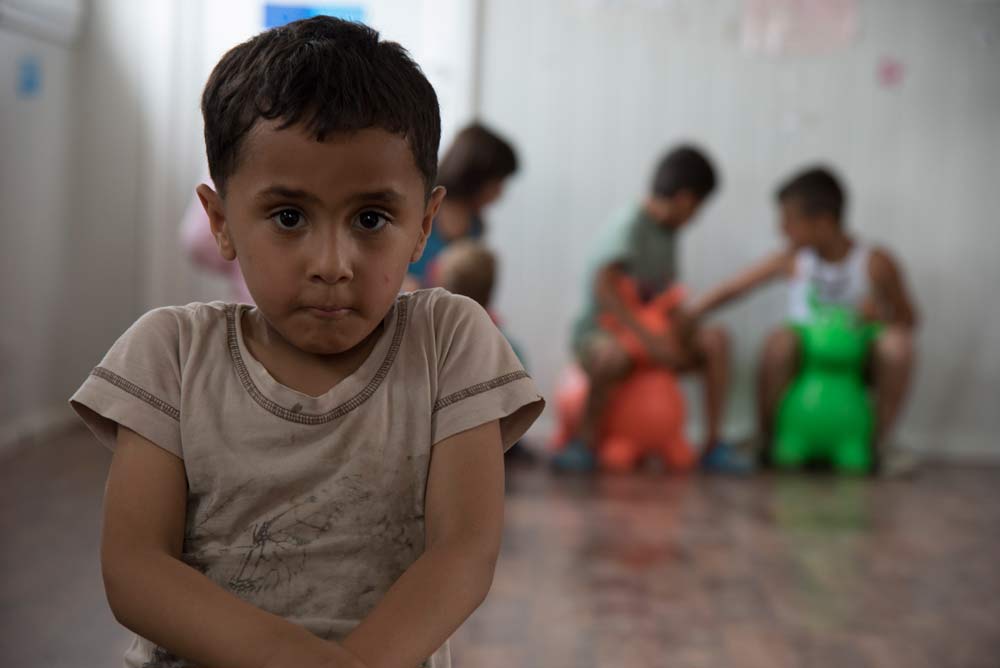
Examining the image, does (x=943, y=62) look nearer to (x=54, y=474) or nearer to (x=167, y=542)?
(x=54, y=474)

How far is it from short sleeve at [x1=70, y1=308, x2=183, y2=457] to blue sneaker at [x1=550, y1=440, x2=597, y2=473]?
275cm

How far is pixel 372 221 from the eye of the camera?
31.0 inches

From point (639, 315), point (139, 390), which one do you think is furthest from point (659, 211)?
point (139, 390)

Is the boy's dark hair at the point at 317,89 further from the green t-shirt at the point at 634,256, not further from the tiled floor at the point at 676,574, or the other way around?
the green t-shirt at the point at 634,256

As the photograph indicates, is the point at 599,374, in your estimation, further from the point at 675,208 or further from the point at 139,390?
the point at 139,390

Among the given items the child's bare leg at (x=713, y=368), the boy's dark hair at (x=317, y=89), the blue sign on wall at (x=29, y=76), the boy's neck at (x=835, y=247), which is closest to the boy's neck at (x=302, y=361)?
the boy's dark hair at (x=317, y=89)

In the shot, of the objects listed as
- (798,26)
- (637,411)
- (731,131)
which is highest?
(798,26)

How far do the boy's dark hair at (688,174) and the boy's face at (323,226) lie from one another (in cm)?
292

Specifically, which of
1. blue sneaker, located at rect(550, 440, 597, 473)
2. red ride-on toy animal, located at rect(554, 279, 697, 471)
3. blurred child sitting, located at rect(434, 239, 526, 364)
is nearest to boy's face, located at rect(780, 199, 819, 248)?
red ride-on toy animal, located at rect(554, 279, 697, 471)

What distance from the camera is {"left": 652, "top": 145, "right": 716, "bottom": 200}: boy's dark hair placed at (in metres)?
3.64

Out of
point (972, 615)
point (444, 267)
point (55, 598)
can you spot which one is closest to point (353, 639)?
point (55, 598)

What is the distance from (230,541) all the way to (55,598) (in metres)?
1.41

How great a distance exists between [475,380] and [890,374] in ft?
10.4

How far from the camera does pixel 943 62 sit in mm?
4062
